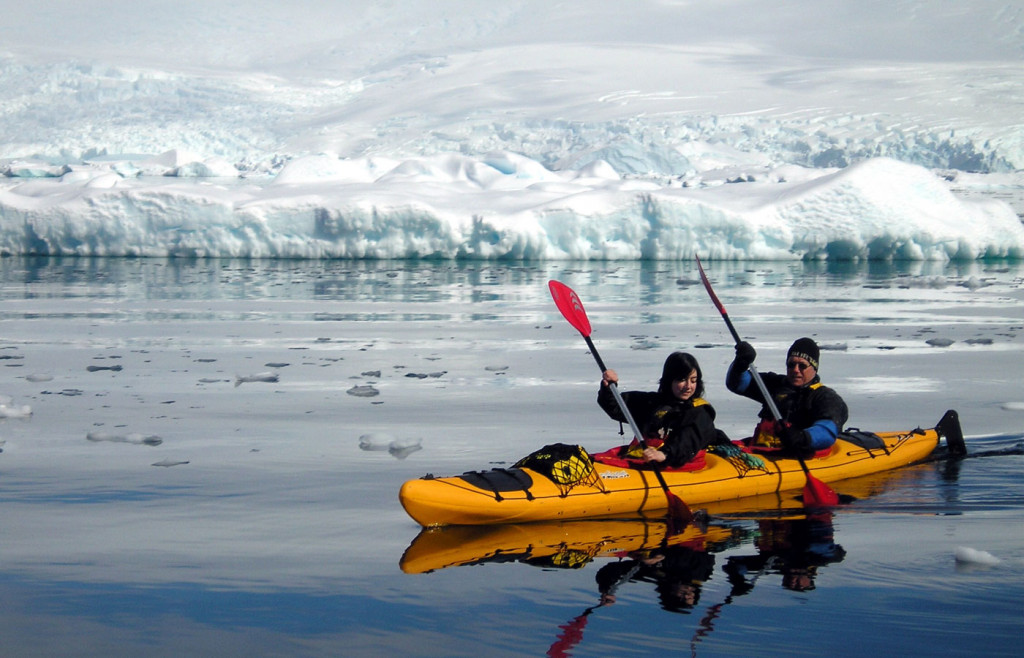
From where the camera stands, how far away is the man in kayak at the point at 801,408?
508 cm

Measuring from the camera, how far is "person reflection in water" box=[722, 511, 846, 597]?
11.8ft

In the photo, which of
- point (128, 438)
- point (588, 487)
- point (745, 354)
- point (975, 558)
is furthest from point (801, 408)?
point (128, 438)

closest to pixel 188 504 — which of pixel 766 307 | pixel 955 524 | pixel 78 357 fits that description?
pixel 955 524

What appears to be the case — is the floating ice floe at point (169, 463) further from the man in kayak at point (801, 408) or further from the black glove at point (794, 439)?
the black glove at point (794, 439)

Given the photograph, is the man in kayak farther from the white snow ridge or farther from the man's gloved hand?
the white snow ridge

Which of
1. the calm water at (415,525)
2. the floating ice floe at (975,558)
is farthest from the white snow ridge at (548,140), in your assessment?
the floating ice floe at (975,558)

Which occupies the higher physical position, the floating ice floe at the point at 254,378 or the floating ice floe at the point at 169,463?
the floating ice floe at the point at 254,378

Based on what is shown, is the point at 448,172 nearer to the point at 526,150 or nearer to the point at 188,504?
the point at 526,150

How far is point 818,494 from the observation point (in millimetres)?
4875

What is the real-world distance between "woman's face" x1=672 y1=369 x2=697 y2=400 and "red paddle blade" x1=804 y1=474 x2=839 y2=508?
A: 708 mm

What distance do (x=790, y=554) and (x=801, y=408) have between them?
4.66 feet

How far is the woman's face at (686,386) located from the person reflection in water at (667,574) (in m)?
0.75

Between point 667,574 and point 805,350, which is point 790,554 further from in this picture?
point 805,350

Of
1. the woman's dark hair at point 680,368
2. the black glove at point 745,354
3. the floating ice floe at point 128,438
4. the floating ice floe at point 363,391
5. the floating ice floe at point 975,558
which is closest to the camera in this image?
the floating ice floe at point 975,558
